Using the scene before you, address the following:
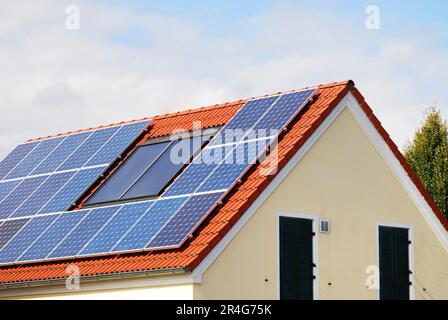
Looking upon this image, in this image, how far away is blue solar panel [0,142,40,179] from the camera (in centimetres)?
3869

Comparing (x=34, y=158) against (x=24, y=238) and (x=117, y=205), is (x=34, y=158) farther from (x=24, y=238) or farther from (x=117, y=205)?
(x=117, y=205)

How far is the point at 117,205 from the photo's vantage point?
31.7 m

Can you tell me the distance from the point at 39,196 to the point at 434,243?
1171 cm

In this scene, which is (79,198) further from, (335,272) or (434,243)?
(434,243)

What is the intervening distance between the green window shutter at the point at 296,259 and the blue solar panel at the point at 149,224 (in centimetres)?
279

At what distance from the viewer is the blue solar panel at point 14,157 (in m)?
38.7

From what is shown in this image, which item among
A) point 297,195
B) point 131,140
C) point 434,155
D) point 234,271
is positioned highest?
point 434,155

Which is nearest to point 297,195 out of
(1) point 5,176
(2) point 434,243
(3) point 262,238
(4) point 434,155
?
(3) point 262,238

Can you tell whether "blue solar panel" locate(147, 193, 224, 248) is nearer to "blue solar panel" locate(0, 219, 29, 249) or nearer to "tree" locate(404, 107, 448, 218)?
"blue solar panel" locate(0, 219, 29, 249)

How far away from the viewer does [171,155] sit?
32656mm

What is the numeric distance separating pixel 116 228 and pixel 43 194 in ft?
16.2

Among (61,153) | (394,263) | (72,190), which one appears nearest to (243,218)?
(394,263)

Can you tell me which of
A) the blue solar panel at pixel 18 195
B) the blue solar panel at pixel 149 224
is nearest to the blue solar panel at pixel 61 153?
the blue solar panel at pixel 18 195

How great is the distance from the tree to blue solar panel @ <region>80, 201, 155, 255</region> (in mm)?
35710
